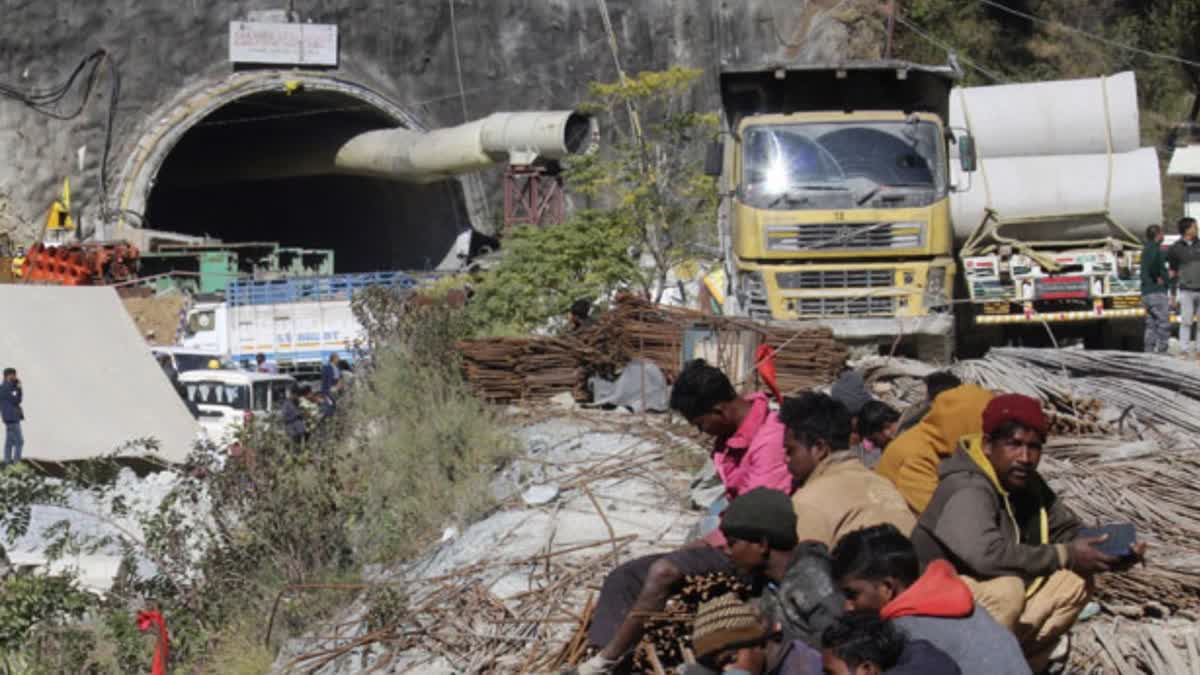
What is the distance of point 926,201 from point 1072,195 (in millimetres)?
3349

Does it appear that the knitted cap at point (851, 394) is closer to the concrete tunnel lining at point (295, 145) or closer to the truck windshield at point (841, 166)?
the truck windshield at point (841, 166)

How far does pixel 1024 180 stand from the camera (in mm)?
19844

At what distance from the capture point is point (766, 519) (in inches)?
231

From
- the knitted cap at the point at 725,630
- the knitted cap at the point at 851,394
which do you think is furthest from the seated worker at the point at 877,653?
the knitted cap at the point at 851,394

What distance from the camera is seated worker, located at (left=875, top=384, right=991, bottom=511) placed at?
6.40 meters

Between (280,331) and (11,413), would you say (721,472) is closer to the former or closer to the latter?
(11,413)

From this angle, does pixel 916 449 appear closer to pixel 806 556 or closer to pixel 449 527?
pixel 806 556

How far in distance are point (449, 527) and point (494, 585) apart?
2.82 metres

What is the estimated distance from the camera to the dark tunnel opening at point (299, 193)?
40.1 meters

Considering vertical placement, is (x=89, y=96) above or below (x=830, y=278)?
above

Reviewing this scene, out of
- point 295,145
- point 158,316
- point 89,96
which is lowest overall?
point 158,316

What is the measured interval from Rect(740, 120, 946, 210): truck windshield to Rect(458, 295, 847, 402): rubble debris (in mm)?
2442

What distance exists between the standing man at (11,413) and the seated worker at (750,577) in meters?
16.3

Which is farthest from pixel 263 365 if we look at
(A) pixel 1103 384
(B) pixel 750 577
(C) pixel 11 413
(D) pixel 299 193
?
(B) pixel 750 577
